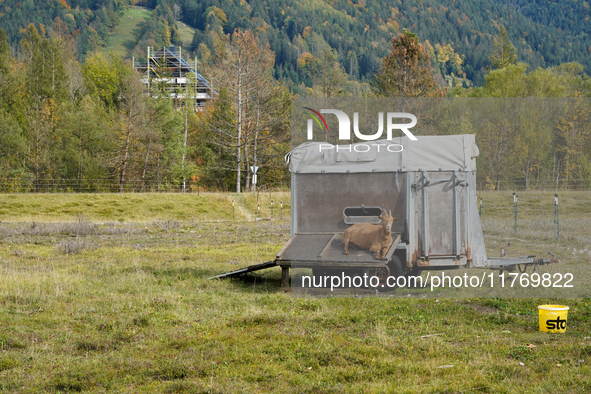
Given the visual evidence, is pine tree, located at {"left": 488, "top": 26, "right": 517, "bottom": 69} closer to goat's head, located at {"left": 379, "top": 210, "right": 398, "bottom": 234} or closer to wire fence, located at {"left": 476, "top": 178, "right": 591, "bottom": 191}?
wire fence, located at {"left": 476, "top": 178, "right": 591, "bottom": 191}

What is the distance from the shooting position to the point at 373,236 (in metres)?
9.48

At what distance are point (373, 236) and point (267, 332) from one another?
106 inches

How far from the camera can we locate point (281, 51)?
196 meters

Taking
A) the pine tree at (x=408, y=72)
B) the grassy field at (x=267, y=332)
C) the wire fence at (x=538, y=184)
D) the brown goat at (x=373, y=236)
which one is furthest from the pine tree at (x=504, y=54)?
the brown goat at (x=373, y=236)

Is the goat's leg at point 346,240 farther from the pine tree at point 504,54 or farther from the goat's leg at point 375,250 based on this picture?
the pine tree at point 504,54

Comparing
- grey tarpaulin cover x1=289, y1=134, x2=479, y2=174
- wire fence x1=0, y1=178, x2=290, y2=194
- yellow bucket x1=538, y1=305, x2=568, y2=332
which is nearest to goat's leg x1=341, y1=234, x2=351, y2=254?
grey tarpaulin cover x1=289, y1=134, x2=479, y2=174

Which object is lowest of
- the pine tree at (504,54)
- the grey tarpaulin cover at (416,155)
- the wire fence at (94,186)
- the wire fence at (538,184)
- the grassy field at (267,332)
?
the grassy field at (267,332)

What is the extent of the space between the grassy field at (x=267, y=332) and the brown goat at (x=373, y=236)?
929 mm

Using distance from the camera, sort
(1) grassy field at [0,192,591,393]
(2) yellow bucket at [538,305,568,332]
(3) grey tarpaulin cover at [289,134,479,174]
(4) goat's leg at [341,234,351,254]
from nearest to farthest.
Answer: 1. (1) grassy field at [0,192,591,393]
2. (2) yellow bucket at [538,305,568,332]
3. (4) goat's leg at [341,234,351,254]
4. (3) grey tarpaulin cover at [289,134,479,174]

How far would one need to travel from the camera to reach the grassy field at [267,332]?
19.6ft

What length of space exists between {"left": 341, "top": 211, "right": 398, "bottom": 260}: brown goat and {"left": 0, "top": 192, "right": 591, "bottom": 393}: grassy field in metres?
0.93

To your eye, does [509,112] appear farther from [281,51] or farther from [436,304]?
[281,51]

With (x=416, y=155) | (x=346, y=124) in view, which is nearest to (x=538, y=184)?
(x=416, y=155)

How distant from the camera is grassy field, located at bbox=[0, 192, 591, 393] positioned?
597 centimetres
